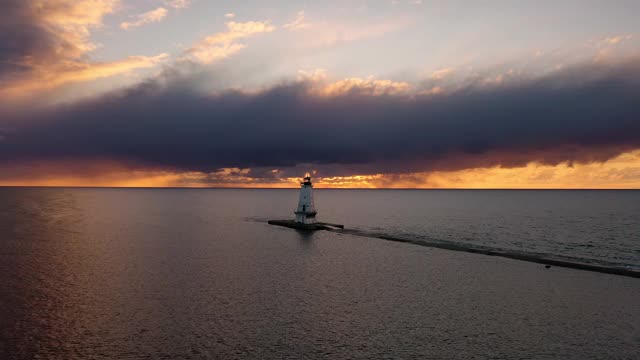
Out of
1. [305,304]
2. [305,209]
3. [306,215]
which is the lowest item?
[305,304]

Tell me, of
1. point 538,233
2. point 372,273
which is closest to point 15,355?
point 372,273

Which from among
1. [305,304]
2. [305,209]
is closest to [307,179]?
[305,209]

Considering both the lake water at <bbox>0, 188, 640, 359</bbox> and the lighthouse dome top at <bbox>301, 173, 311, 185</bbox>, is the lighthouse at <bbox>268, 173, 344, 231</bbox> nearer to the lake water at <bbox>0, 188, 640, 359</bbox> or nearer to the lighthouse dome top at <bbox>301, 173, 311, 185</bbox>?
the lighthouse dome top at <bbox>301, 173, 311, 185</bbox>

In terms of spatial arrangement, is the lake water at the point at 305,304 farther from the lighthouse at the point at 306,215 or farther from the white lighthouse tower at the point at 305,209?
the white lighthouse tower at the point at 305,209

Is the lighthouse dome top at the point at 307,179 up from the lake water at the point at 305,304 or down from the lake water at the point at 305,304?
up

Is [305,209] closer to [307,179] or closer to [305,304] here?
[307,179]

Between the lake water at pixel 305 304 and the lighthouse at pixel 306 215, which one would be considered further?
the lighthouse at pixel 306 215

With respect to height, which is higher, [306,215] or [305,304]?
[306,215]

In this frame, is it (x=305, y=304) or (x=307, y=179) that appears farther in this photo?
(x=307, y=179)

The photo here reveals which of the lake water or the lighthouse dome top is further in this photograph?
the lighthouse dome top

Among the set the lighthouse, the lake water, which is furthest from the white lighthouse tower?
the lake water

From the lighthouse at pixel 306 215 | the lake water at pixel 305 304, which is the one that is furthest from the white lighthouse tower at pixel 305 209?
the lake water at pixel 305 304

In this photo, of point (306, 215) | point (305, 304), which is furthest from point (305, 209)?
point (305, 304)

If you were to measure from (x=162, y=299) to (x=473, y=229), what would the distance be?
311ft
